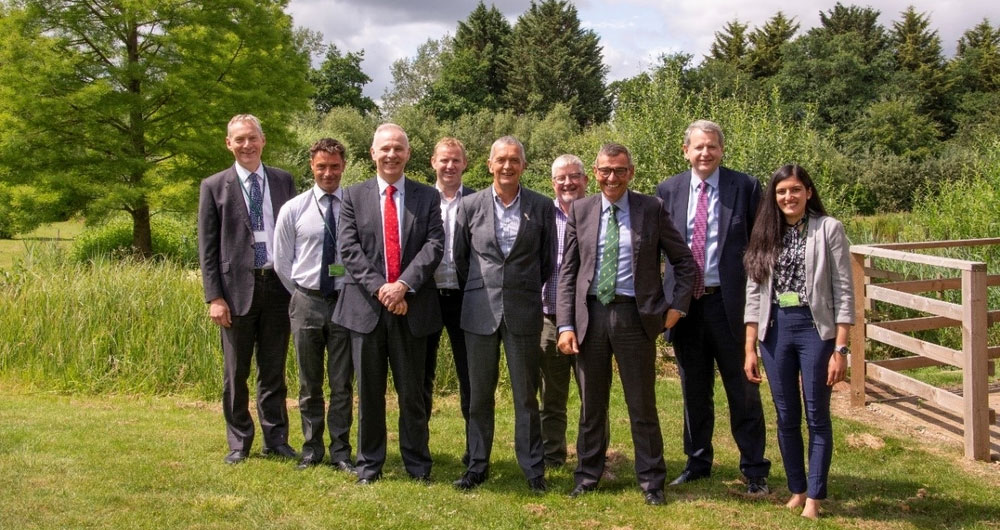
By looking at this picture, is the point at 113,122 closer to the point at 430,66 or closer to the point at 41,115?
the point at 41,115

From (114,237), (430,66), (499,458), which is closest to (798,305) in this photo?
(499,458)

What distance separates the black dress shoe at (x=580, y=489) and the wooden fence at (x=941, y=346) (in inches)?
113

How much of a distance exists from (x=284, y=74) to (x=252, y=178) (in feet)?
41.5

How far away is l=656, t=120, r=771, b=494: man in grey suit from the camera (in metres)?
4.71

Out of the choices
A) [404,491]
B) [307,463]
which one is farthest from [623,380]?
[307,463]

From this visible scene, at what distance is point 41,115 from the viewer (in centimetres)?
1430

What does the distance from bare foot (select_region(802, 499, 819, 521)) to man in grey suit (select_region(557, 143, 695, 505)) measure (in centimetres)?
74

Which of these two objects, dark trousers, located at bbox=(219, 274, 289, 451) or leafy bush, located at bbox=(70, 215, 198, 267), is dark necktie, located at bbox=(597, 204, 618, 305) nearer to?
dark trousers, located at bbox=(219, 274, 289, 451)

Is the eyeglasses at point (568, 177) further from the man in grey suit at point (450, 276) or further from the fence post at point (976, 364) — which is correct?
the fence post at point (976, 364)

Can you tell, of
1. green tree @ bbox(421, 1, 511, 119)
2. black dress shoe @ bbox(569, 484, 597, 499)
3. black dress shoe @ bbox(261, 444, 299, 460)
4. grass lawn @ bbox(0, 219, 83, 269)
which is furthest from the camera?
green tree @ bbox(421, 1, 511, 119)

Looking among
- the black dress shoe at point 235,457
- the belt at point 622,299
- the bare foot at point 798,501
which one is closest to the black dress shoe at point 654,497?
the bare foot at point 798,501

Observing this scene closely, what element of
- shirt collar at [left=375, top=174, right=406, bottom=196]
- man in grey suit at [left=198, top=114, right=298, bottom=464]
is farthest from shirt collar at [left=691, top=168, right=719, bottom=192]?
man in grey suit at [left=198, top=114, right=298, bottom=464]

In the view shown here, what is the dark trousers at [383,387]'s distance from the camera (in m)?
4.83

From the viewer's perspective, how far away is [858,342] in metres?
7.29
